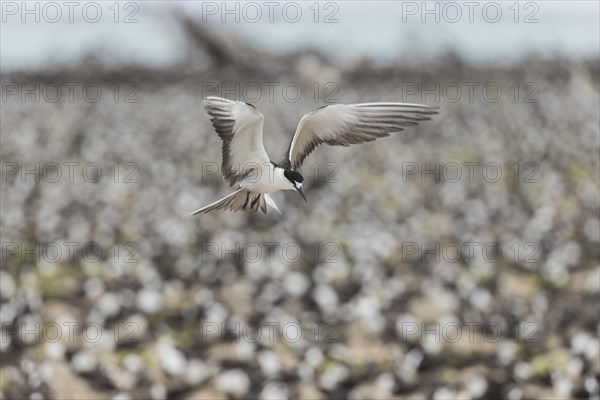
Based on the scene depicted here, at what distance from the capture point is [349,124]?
57 cm

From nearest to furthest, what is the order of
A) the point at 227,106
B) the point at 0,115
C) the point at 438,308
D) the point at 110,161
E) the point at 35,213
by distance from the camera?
the point at 227,106 < the point at 438,308 < the point at 35,213 < the point at 110,161 < the point at 0,115

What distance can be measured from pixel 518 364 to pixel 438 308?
52cm

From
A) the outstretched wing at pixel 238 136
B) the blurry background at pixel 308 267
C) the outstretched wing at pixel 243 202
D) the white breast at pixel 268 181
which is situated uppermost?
the outstretched wing at pixel 238 136

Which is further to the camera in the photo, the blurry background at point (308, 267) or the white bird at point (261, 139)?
the blurry background at point (308, 267)

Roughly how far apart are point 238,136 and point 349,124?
0.27ft

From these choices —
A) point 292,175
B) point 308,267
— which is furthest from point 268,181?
point 308,267

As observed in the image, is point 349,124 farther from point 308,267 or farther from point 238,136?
point 308,267

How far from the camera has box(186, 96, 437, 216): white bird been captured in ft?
1.75

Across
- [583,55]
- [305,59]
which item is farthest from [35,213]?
[583,55]

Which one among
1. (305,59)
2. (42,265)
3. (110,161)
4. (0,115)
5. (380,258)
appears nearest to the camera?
(42,265)

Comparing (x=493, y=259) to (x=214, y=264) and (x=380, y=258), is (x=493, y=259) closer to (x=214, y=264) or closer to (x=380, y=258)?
(x=380, y=258)

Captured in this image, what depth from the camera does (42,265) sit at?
369 cm

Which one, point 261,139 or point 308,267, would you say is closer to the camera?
point 261,139

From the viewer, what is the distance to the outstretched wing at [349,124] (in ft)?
1.73
